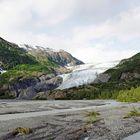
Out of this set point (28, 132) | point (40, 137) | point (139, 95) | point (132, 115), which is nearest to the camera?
point (40, 137)

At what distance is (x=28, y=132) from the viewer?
143 feet

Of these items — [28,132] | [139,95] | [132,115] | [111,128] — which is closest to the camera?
[28,132]

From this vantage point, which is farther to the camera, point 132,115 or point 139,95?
point 139,95

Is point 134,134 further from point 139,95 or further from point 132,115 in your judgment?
point 139,95

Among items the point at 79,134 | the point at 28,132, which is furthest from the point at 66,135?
the point at 28,132

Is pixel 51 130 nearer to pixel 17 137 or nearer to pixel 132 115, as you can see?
pixel 17 137

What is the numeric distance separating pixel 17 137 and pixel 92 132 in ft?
29.6

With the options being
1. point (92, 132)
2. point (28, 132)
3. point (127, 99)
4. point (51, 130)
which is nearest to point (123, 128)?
point (92, 132)

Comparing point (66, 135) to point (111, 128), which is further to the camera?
point (111, 128)

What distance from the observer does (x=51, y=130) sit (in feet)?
151

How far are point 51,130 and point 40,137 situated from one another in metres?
5.88

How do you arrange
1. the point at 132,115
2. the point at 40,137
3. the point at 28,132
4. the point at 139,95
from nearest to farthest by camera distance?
1. the point at 40,137
2. the point at 28,132
3. the point at 132,115
4. the point at 139,95

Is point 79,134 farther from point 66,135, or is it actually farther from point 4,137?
point 4,137

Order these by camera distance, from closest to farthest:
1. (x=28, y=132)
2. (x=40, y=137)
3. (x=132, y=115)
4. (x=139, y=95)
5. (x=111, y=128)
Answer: (x=40, y=137), (x=28, y=132), (x=111, y=128), (x=132, y=115), (x=139, y=95)
